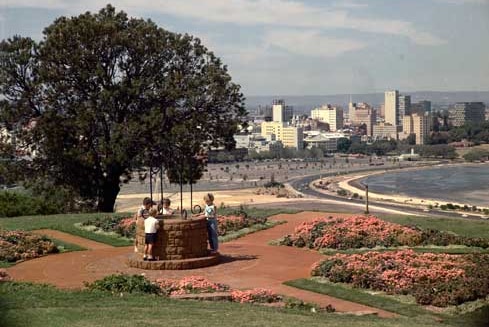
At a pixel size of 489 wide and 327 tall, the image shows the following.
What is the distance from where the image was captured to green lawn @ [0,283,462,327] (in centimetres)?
673

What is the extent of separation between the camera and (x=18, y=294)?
27.8ft

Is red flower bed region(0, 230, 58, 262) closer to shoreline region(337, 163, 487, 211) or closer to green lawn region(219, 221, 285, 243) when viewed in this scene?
green lawn region(219, 221, 285, 243)

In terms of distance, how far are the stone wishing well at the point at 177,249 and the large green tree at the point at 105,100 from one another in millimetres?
10751

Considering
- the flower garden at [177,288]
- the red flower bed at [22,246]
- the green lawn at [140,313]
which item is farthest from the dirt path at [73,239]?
the green lawn at [140,313]

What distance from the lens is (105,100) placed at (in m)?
→ 23.5

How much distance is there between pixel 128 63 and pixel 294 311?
18.0 meters

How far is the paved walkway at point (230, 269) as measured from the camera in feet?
32.8

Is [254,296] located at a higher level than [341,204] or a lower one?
higher

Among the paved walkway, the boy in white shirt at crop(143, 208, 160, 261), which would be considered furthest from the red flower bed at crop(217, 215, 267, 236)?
the boy in white shirt at crop(143, 208, 160, 261)

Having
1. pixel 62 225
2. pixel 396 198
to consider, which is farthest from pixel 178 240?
pixel 396 198

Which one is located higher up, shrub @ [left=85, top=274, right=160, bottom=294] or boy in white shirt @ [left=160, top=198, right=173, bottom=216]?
boy in white shirt @ [left=160, top=198, right=173, bottom=216]

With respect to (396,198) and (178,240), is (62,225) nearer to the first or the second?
(178,240)

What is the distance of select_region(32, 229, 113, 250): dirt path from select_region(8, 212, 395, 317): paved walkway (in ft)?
0.80

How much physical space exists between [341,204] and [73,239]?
6053cm
